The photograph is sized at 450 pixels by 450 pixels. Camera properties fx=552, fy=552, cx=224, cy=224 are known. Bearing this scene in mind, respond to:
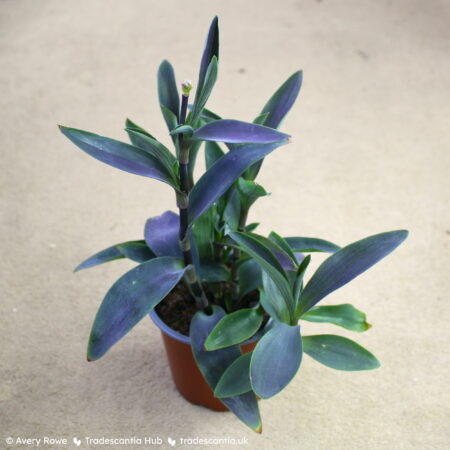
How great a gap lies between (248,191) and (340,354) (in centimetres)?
32

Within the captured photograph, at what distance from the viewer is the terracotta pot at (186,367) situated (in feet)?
3.33

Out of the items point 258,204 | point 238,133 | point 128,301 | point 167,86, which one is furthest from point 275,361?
point 258,204

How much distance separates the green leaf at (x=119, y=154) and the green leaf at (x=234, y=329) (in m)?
0.28

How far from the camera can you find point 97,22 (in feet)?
7.57

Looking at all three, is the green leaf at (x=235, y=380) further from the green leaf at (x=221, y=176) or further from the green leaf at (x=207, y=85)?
the green leaf at (x=207, y=85)

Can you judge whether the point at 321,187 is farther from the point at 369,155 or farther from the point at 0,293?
the point at 0,293

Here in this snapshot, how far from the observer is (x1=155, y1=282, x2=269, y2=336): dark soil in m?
1.07

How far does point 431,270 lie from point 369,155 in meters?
0.47

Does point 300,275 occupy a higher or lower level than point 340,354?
higher

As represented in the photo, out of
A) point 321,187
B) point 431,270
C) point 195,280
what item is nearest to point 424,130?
point 321,187

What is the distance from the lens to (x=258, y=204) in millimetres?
1639

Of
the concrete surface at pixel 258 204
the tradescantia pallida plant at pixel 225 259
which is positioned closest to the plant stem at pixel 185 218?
the tradescantia pallida plant at pixel 225 259

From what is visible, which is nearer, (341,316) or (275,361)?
(275,361)

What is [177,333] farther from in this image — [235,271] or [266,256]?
[266,256]
